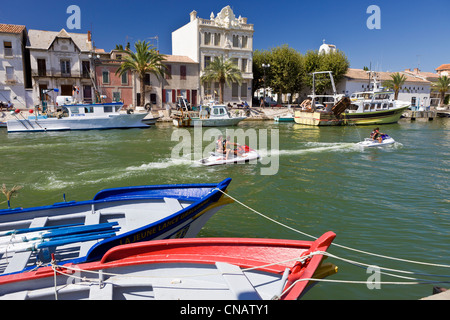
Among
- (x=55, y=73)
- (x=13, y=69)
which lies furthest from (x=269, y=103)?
(x=13, y=69)

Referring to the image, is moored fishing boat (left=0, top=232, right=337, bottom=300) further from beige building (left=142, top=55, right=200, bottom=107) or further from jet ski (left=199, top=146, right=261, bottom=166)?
beige building (left=142, top=55, right=200, bottom=107)

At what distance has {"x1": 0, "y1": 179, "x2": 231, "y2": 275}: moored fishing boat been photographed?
580 cm

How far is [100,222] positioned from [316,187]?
367 inches

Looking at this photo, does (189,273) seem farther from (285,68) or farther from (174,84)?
(285,68)

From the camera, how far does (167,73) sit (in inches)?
1783

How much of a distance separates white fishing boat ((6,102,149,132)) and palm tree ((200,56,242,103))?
1519 cm

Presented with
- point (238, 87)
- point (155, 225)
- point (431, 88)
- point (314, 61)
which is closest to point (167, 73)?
point (238, 87)

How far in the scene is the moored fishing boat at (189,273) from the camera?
4590 mm

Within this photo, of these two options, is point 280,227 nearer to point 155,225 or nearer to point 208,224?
point 208,224

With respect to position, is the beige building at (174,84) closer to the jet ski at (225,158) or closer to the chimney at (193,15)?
the chimney at (193,15)

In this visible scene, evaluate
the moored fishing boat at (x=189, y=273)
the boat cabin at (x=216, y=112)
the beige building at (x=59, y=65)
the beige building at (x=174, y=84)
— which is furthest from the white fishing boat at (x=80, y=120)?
the moored fishing boat at (x=189, y=273)

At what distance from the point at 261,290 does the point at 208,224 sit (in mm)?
5407

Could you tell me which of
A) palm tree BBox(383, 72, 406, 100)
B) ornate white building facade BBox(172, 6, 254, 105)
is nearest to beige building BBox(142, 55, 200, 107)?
ornate white building facade BBox(172, 6, 254, 105)
